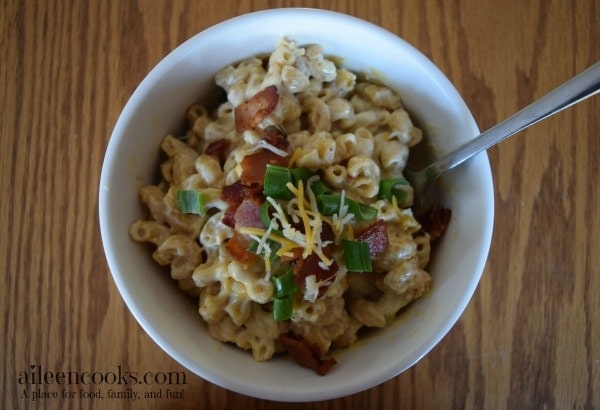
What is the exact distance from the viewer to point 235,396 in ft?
4.02

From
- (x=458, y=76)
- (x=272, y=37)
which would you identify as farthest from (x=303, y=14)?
(x=458, y=76)

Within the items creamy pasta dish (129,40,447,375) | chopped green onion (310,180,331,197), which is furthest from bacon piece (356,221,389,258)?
chopped green onion (310,180,331,197)

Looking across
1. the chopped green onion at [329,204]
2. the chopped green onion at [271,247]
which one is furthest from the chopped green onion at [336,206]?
the chopped green onion at [271,247]

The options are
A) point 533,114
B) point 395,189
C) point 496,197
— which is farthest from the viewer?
point 496,197

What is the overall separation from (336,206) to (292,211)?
8cm

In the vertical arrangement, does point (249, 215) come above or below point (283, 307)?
above

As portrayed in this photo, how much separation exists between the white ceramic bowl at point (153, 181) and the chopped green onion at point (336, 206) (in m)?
0.21

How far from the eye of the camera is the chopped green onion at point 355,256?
1.02m

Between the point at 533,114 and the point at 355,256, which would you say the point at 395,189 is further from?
the point at 533,114

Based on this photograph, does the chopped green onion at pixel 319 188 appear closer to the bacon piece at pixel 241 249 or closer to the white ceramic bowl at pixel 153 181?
the bacon piece at pixel 241 249

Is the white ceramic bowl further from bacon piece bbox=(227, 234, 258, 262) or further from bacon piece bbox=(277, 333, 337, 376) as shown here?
bacon piece bbox=(227, 234, 258, 262)

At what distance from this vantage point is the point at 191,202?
107 cm

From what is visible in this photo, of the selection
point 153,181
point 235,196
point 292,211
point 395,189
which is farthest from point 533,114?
point 153,181

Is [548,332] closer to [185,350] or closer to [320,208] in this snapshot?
[320,208]
